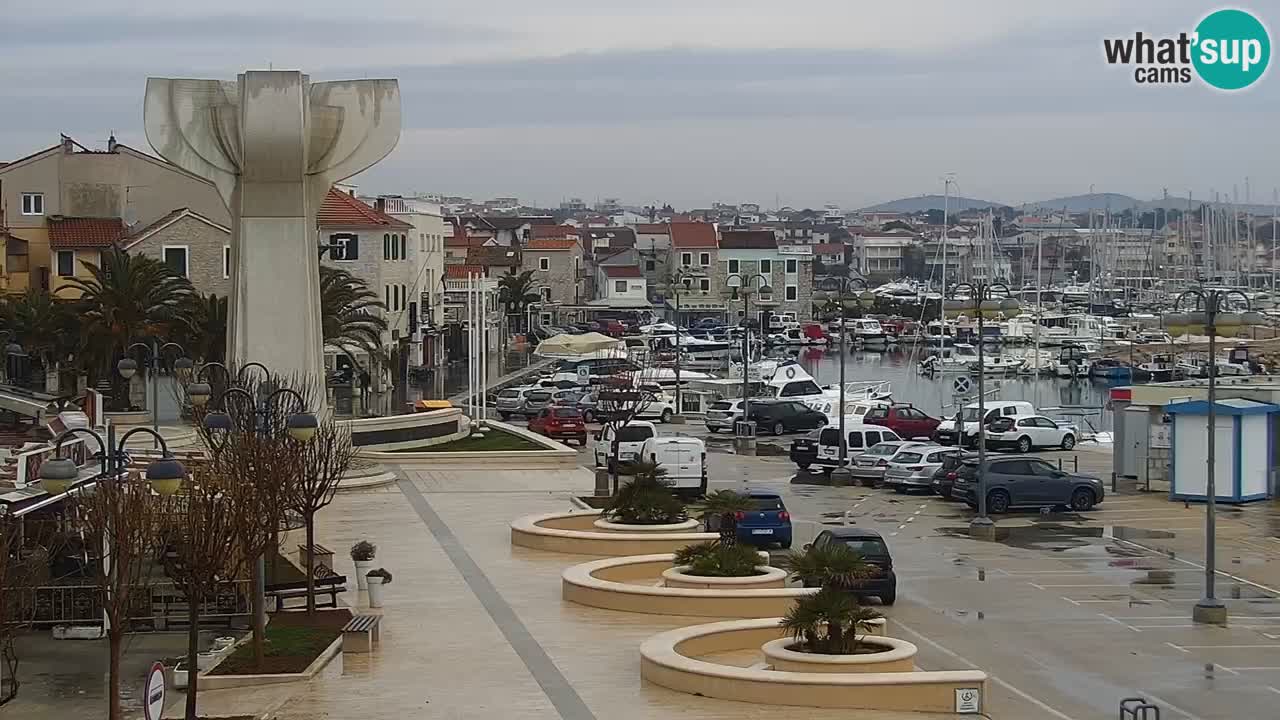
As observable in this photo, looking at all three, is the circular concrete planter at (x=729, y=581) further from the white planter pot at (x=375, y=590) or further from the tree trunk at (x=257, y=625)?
the tree trunk at (x=257, y=625)

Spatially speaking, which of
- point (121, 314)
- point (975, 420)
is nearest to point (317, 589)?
point (121, 314)

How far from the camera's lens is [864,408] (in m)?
65.2

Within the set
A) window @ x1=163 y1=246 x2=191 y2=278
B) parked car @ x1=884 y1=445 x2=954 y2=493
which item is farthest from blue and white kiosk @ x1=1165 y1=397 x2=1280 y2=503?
window @ x1=163 y1=246 x2=191 y2=278

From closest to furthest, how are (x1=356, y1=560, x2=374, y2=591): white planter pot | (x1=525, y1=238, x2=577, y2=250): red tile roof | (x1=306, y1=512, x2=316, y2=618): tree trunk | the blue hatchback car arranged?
(x1=306, y1=512, x2=316, y2=618): tree trunk, (x1=356, y1=560, x2=374, y2=591): white planter pot, the blue hatchback car, (x1=525, y1=238, x2=577, y2=250): red tile roof

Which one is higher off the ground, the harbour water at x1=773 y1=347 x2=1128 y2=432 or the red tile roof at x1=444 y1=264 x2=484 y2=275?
the red tile roof at x1=444 y1=264 x2=484 y2=275

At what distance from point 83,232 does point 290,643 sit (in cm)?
5578

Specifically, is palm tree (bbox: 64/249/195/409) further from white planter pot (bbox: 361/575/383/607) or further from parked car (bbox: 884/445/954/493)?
white planter pot (bbox: 361/575/383/607)

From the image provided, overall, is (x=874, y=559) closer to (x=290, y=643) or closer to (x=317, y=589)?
(x=317, y=589)

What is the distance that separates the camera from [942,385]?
104 m

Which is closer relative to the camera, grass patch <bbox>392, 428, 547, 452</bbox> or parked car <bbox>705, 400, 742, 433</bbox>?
grass patch <bbox>392, 428, 547, 452</bbox>

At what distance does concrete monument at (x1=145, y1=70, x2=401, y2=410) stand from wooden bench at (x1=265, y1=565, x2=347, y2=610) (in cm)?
1181

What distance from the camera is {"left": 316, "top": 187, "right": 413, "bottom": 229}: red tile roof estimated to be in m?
83.0

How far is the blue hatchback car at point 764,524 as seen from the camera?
35.5 metres

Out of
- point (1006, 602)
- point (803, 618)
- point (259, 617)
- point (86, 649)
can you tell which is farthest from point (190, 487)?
point (1006, 602)
